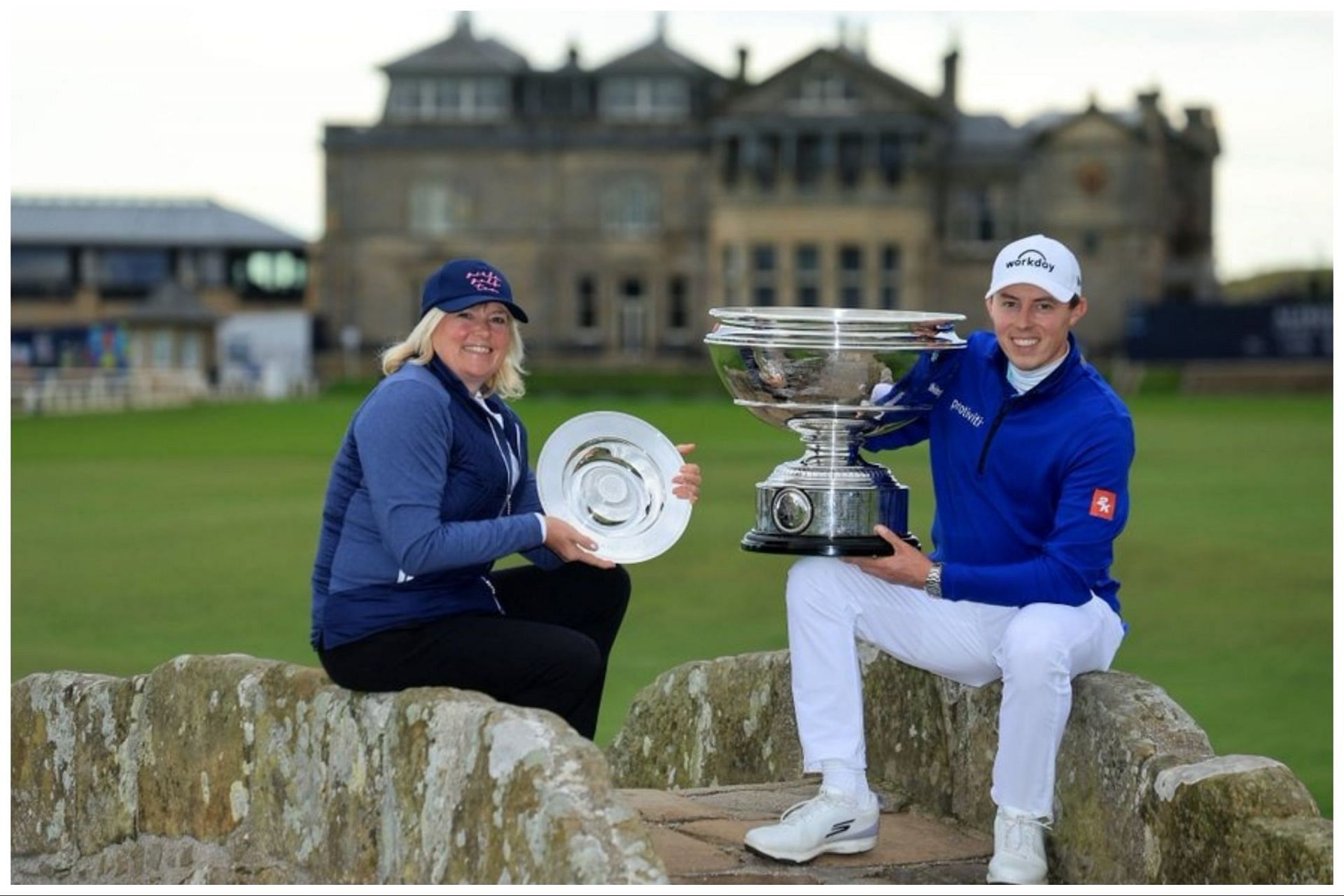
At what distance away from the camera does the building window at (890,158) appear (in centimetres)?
8081

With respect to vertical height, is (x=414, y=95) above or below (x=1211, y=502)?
above

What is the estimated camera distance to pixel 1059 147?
3120 inches

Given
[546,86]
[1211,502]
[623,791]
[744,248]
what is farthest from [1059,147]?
[623,791]

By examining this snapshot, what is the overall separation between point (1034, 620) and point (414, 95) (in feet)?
260

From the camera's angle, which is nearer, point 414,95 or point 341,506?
point 341,506

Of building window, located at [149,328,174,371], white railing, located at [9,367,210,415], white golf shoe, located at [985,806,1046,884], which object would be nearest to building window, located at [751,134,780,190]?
building window, located at [149,328,174,371]

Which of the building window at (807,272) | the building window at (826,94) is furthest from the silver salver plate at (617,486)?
the building window at (826,94)

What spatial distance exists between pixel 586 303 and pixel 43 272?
19688 mm

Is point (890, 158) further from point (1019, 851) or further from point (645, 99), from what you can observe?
point (1019, 851)

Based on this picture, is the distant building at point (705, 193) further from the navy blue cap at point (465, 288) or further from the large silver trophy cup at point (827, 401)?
the navy blue cap at point (465, 288)

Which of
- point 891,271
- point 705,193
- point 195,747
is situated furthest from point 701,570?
point 705,193

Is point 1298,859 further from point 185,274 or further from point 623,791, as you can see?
point 185,274

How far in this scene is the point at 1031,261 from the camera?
610cm

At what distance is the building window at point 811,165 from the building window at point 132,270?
2252 cm
